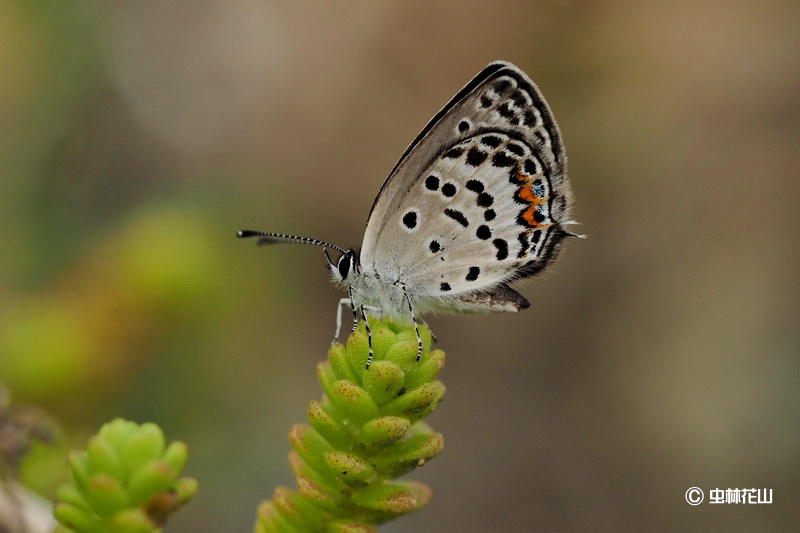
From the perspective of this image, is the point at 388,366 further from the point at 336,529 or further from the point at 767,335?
the point at 767,335

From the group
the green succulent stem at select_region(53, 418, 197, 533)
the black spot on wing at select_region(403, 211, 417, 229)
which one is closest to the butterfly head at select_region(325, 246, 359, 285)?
the black spot on wing at select_region(403, 211, 417, 229)

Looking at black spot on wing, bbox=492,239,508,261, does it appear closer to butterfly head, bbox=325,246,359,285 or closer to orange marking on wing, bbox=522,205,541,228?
orange marking on wing, bbox=522,205,541,228

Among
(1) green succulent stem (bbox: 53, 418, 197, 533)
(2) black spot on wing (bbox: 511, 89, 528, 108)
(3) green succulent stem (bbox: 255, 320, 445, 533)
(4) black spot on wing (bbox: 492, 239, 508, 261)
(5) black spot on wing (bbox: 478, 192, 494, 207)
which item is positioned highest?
(2) black spot on wing (bbox: 511, 89, 528, 108)

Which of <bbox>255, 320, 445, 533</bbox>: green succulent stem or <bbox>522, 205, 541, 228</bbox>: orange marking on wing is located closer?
<bbox>255, 320, 445, 533</bbox>: green succulent stem

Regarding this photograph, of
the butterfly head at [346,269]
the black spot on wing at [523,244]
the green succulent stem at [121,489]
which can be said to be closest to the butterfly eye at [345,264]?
the butterfly head at [346,269]

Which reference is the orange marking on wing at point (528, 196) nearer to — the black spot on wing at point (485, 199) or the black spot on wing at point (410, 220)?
the black spot on wing at point (485, 199)

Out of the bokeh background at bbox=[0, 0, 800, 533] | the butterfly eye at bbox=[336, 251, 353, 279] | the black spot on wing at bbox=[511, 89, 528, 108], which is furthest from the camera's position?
the bokeh background at bbox=[0, 0, 800, 533]

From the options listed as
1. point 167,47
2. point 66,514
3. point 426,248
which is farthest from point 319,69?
point 66,514
